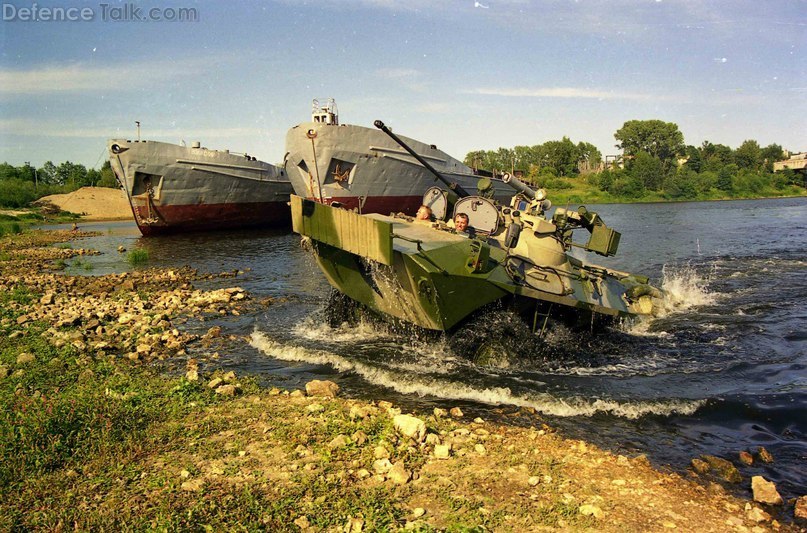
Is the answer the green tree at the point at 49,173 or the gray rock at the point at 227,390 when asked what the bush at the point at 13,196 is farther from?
the gray rock at the point at 227,390

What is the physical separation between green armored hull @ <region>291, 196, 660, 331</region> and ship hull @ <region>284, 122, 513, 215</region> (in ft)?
65.1

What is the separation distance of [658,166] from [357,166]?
68.7 meters

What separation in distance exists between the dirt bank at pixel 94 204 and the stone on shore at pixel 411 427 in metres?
62.4

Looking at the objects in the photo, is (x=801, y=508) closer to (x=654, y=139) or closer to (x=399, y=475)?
(x=399, y=475)

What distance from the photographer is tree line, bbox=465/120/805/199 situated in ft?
265

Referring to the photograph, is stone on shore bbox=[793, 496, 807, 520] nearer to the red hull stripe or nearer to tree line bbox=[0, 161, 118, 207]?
the red hull stripe

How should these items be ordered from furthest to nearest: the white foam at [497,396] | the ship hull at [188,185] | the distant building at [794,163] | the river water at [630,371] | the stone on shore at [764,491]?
the distant building at [794,163], the ship hull at [188,185], the white foam at [497,396], the river water at [630,371], the stone on shore at [764,491]

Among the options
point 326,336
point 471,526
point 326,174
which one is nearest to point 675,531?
point 471,526

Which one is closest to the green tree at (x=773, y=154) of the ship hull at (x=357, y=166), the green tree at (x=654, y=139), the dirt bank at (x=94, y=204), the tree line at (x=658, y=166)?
the tree line at (x=658, y=166)

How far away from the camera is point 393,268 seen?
8.56m

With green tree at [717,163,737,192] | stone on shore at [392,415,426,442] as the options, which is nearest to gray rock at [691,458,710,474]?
stone on shore at [392,415,426,442]

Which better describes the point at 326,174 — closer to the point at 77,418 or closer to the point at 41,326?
the point at 41,326

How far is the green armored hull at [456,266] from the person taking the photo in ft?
26.8

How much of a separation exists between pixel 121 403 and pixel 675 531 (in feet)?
19.2
